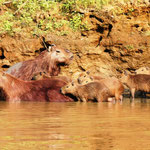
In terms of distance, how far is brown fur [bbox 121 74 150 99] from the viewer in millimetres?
14555

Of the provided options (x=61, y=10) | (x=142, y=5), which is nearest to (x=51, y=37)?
(x=61, y=10)

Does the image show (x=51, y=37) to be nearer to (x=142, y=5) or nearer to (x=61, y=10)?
(x=61, y=10)

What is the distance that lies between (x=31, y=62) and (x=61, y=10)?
3585 mm

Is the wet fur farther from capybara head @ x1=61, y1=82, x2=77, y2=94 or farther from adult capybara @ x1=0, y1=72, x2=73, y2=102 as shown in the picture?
adult capybara @ x1=0, y1=72, x2=73, y2=102

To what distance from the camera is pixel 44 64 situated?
1460 centimetres

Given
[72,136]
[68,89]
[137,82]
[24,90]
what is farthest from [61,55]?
[72,136]

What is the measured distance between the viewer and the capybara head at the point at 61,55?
14.6 metres

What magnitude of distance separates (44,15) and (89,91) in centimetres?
671

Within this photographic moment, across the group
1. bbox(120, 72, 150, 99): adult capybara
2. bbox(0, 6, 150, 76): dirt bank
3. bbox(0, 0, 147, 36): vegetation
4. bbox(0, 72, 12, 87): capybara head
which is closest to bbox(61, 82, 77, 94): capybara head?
bbox(0, 72, 12, 87): capybara head

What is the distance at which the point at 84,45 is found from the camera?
17.4 meters

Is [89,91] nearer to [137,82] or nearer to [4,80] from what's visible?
[4,80]

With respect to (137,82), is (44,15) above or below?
above

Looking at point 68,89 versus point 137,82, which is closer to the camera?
point 68,89

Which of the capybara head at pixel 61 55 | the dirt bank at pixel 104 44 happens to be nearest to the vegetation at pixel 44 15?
the dirt bank at pixel 104 44
